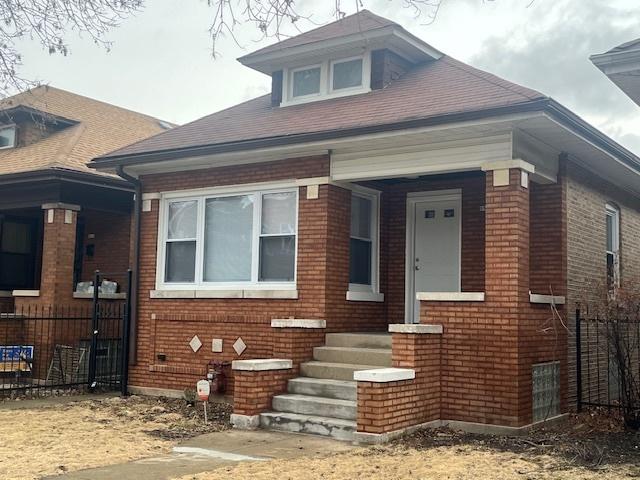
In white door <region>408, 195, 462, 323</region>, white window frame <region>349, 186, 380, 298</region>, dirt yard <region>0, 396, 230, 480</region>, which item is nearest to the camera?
dirt yard <region>0, 396, 230, 480</region>

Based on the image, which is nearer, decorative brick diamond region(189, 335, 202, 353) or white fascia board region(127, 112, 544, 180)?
white fascia board region(127, 112, 544, 180)

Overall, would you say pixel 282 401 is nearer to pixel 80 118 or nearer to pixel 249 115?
pixel 249 115

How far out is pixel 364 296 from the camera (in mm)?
11594

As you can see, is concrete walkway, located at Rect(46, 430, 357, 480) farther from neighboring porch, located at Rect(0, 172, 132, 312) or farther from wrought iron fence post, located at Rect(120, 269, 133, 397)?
neighboring porch, located at Rect(0, 172, 132, 312)

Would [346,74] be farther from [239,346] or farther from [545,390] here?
[545,390]

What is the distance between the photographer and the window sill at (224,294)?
1112 cm

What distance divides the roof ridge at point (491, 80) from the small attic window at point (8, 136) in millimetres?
10636

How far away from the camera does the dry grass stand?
6.70 metres

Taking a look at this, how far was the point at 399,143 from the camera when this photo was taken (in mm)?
10195

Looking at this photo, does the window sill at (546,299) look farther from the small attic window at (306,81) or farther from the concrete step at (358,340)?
the small attic window at (306,81)

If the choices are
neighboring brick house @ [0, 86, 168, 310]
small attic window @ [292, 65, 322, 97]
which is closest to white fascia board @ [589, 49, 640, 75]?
small attic window @ [292, 65, 322, 97]

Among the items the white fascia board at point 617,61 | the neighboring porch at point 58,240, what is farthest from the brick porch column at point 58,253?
the white fascia board at point 617,61

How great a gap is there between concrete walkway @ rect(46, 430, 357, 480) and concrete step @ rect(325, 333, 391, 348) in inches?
73.9

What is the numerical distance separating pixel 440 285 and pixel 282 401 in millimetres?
3608
